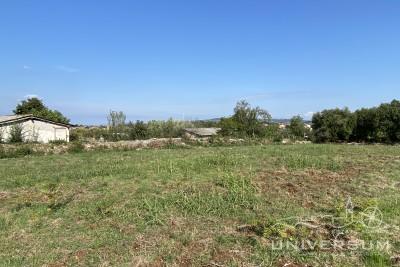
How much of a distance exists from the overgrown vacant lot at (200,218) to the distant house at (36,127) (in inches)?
841

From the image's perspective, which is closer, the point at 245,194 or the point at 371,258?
the point at 371,258

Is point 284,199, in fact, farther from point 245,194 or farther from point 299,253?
point 299,253

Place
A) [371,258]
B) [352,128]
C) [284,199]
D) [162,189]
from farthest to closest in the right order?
[352,128] < [162,189] < [284,199] < [371,258]

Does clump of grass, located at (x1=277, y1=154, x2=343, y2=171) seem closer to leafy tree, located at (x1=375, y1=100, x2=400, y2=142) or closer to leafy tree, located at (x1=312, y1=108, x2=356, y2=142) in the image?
leafy tree, located at (x1=375, y1=100, x2=400, y2=142)

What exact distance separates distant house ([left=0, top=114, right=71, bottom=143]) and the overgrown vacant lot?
21360mm

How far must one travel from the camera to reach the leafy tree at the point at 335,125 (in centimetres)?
4003

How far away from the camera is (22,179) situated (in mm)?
7566

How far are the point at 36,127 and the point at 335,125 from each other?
28997 millimetres

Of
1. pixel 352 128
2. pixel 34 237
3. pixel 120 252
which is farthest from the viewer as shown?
pixel 352 128

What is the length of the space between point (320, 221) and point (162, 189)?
2.41m

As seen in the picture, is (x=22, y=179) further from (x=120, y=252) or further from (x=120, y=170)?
(x=120, y=252)

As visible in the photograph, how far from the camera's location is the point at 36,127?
29297mm

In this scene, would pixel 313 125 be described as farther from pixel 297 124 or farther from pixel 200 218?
pixel 200 218

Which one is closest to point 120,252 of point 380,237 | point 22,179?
point 380,237
